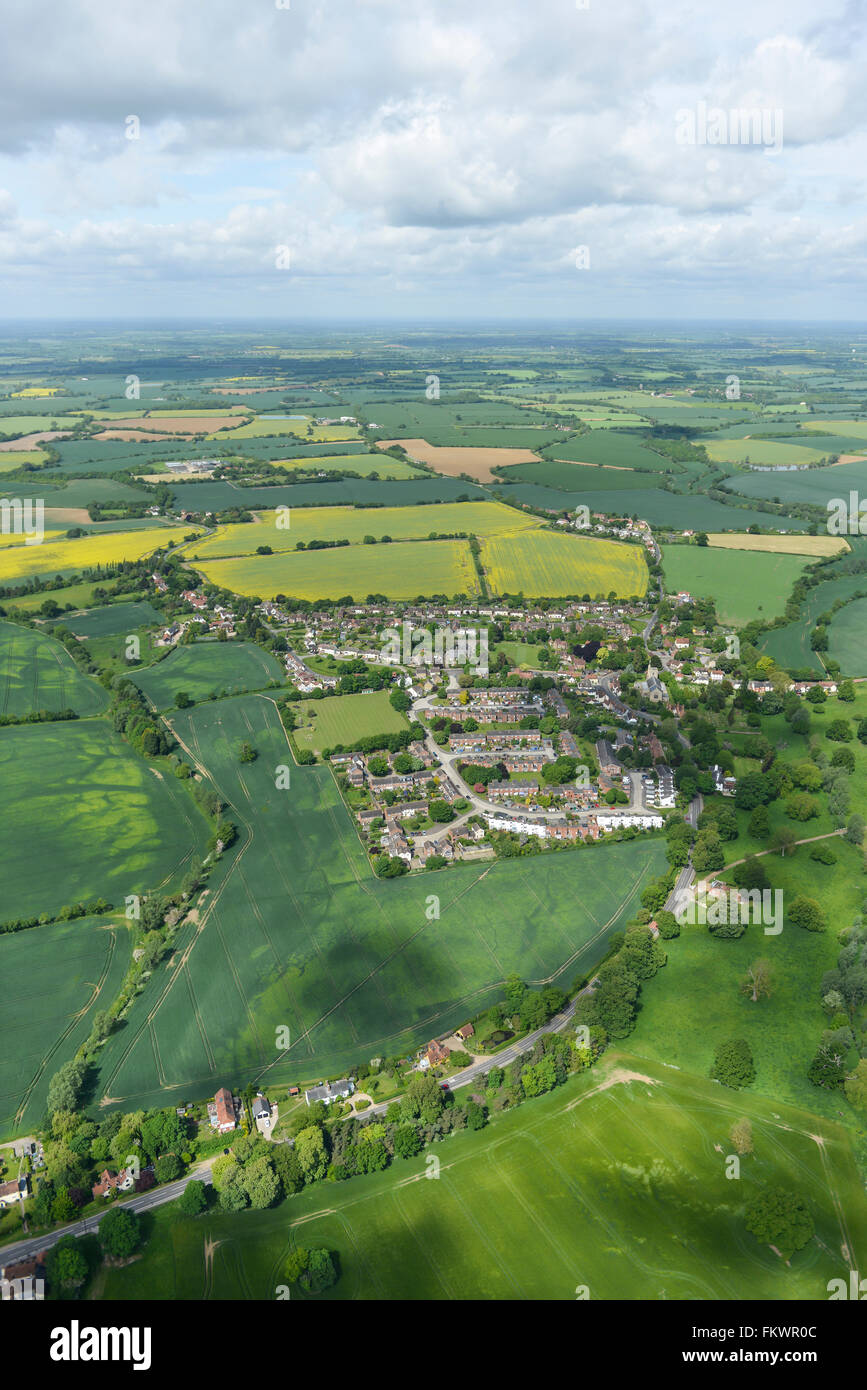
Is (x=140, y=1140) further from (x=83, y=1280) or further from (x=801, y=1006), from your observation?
(x=801, y=1006)

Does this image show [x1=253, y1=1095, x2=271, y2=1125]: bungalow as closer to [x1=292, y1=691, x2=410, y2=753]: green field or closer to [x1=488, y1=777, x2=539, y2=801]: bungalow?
[x1=488, y1=777, x2=539, y2=801]: bungalow

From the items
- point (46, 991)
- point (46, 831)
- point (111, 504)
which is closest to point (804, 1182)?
point (46, 991)

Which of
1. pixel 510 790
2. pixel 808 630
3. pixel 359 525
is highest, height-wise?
pixel 359 525

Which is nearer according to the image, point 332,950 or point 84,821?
point 332,950

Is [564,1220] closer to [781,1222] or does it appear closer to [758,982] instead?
[781,1222]

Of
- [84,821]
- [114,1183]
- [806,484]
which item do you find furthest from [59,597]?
[806,484]

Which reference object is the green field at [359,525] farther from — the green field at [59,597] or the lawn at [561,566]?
the green field at [59,597]
